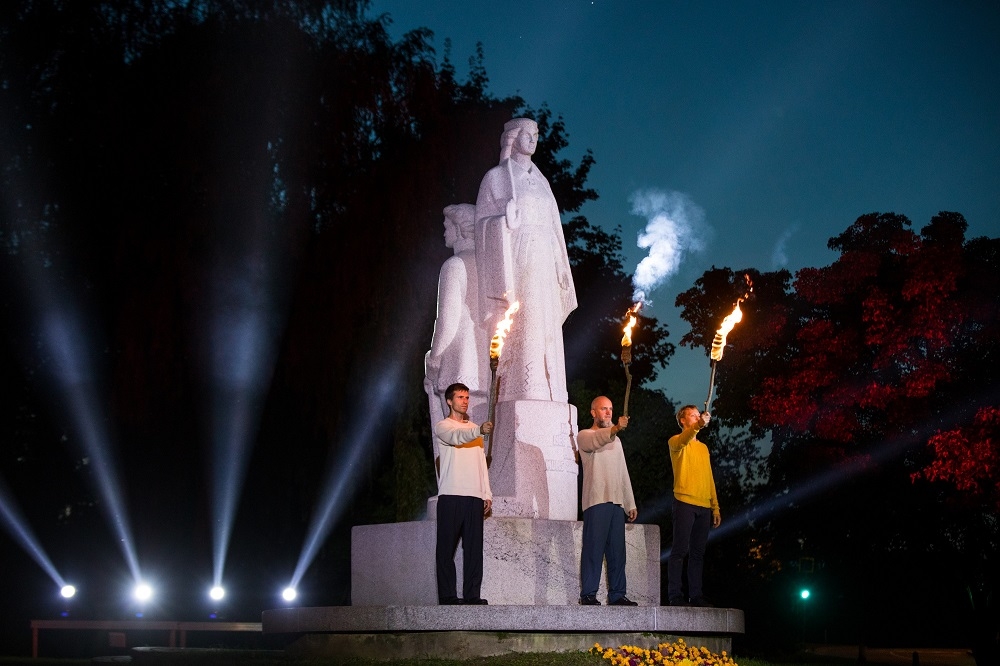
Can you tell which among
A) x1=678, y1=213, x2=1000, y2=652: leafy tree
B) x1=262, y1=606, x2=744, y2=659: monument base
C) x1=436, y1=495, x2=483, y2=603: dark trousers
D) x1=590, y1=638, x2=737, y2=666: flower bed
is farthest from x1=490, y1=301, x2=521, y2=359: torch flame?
x1=678, y1=213, x2=1000, y2=652: leafy tree

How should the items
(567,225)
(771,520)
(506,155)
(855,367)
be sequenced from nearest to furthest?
(506,155) < (855,367) < (771,520) < (567,225)

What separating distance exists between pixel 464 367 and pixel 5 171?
7779mm

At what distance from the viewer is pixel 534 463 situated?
10.9 m

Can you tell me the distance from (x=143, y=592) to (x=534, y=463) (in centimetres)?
1084

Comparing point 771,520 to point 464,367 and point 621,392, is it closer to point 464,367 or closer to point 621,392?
point 621,392

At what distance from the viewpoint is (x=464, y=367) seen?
11500 mm

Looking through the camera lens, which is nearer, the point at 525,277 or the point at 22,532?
the point at 525,277

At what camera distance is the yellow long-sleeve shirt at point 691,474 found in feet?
33.7

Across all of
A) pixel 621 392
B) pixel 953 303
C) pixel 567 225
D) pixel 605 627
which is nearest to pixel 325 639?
pixel 605 627

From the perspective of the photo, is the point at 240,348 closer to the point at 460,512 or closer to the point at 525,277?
the point at 525,277

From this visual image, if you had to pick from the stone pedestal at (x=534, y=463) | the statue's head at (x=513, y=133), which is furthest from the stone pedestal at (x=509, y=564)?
the statue's head at (x=513, y=133)

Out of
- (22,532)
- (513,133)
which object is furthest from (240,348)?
(513,133)

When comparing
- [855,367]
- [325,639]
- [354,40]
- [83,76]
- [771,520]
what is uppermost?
[354,40]

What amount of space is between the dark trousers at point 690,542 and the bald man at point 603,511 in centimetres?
46
